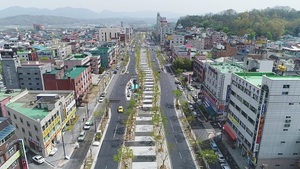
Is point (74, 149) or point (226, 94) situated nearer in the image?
point (74, 149)

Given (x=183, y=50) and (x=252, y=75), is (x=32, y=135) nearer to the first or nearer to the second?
(x=252, y=75)

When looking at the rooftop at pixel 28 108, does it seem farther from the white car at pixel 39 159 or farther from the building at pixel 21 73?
the building at pixel 21 73

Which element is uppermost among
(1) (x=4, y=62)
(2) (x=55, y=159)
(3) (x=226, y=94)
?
(1) (x=4, y=62)

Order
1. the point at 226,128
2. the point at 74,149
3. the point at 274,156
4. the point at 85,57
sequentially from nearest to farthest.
→ the point at 274,156 → the point at 74,149 → the point at 226,128 → the point at 85,57

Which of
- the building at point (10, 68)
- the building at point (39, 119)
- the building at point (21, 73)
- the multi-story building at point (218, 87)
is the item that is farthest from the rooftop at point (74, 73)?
the multi-story building at point (218, 87)

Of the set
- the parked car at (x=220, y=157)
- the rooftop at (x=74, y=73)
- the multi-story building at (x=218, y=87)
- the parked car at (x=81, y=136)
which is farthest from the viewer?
the rooftop at (x=74, y=73)

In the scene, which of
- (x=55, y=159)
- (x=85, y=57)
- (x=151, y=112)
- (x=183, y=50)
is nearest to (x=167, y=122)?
(x=151, y=112)
